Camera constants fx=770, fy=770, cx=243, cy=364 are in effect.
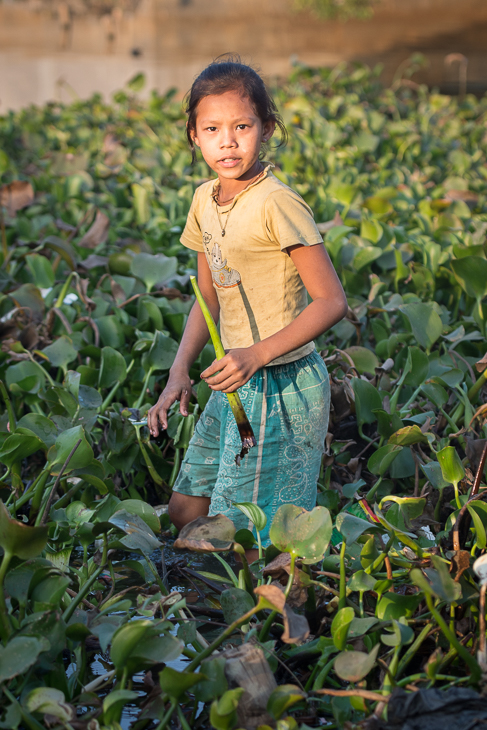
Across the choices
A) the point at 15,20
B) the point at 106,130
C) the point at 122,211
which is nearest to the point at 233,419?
the point at 122,211

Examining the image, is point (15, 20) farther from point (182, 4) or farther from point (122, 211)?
point (122, 211)

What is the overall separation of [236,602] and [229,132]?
2.38 ft

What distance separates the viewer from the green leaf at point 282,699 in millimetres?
890

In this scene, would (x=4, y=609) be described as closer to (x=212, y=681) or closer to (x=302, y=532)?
(x=212, y=681)

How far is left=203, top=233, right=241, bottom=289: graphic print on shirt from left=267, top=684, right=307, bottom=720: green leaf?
0.68m

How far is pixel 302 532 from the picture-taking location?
3.32ft

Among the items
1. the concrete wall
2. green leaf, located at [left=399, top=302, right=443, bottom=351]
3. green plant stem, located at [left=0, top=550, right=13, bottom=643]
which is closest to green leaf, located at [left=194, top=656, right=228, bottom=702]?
green plant stem, located at [left=0, top=550, right=13, bottom=643]

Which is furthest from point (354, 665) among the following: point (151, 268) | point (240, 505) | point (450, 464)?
point (151, 268)

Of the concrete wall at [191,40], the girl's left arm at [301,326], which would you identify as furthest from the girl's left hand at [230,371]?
the concrete wall at [191,40]

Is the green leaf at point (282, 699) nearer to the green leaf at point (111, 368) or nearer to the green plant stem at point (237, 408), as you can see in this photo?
the green plant stem at point (237, 408)

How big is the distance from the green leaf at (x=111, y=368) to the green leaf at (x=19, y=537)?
738mm

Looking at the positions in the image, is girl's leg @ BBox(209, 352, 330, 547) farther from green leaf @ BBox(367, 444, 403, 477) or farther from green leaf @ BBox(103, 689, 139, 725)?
green leaf @ BBox(103, 689, 139, 725)

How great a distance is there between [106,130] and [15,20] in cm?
1268

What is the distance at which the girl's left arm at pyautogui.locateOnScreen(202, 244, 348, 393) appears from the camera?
45.4 inches
